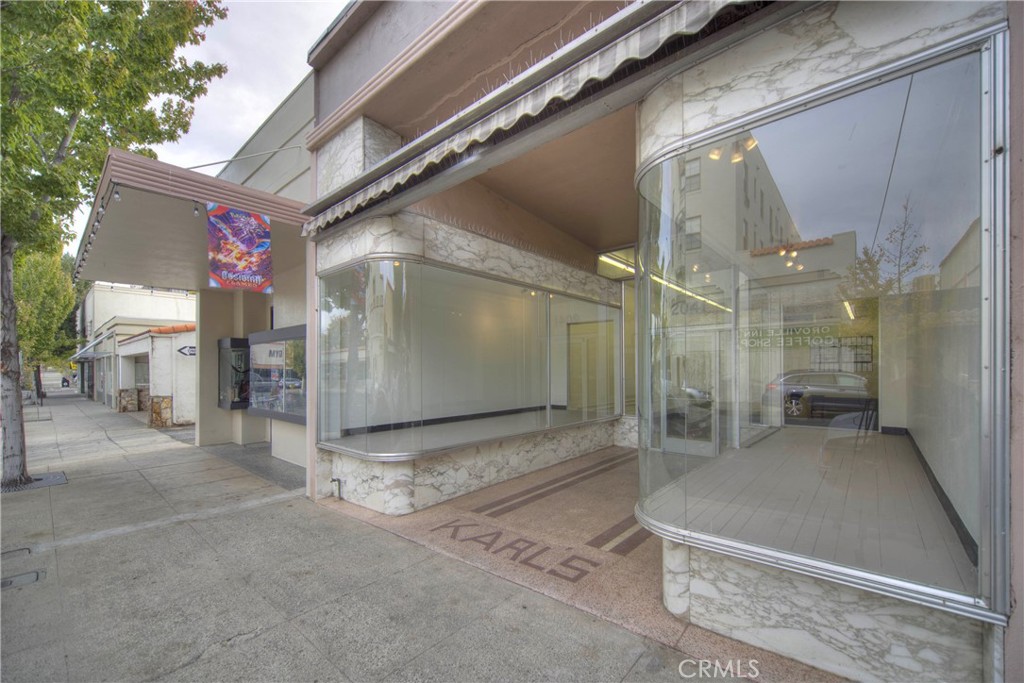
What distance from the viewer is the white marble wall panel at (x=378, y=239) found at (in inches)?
206

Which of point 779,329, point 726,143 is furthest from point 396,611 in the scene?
point 779,329

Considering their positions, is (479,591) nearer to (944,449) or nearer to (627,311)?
(944,449)

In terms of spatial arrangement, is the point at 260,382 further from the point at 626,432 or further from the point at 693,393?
the point at 693,393

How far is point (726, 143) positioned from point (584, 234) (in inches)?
218

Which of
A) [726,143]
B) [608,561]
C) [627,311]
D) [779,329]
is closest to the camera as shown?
[726,143]

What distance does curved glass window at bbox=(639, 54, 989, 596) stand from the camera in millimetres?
2381

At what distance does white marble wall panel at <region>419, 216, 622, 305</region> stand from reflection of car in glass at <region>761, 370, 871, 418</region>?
A: 3.88 m

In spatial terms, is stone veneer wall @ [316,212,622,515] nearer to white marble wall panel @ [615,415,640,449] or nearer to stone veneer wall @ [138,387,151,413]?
white marble wall panel @ [615,415,640,449]

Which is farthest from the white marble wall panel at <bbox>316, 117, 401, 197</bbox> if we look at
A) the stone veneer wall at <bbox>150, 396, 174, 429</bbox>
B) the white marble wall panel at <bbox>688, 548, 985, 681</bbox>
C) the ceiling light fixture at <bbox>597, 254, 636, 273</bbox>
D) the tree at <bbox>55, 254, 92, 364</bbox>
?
the tree at <bbox>55, 254, 92, 364</bbox>

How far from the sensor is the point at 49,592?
11.6ft

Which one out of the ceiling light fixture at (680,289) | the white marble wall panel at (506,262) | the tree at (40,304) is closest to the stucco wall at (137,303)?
the tree at (40,304)

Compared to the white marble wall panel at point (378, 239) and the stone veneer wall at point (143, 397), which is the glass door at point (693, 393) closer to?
the white marble wall panel at point (378, 239)

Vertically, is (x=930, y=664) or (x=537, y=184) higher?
(x=537, y=184)

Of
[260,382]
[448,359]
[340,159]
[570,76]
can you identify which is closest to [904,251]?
[570,76]
